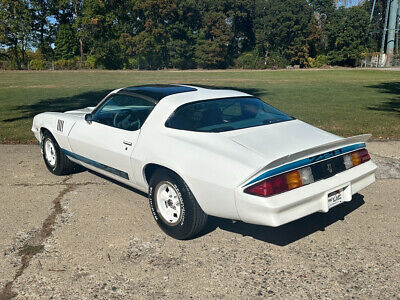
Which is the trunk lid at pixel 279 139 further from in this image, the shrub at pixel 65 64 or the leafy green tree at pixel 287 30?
the shrub at pixel 65 64

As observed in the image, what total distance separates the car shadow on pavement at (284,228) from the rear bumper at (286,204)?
1.94 feet

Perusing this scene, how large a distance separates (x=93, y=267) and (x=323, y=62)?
6982 centimetres

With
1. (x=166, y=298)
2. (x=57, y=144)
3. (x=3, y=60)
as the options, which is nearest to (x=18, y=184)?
(x=57, y=144)

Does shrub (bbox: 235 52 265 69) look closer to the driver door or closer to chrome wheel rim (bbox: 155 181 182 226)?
the driver door

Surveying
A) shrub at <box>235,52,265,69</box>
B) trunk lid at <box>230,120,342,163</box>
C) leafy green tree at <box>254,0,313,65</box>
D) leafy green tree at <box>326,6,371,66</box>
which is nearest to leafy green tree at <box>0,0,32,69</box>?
shrub at <box>235,52,265,69</box>

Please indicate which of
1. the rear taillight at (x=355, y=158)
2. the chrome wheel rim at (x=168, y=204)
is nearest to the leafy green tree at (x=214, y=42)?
the rear taillight at (x=355, y=158)

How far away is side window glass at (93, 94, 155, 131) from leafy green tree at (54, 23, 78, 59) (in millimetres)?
73467

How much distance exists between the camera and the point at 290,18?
70938mm

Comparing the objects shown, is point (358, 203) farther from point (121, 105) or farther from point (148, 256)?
point (121, 105)

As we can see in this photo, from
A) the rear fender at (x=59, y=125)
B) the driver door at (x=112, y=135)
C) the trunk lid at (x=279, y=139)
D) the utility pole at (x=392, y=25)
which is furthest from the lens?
the utility pole at (x=392, y=25)

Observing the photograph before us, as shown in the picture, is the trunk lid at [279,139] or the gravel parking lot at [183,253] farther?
the trunk lid at [279,139]

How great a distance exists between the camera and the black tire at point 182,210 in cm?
373

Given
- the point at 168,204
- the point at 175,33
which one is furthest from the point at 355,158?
the point at 175,33

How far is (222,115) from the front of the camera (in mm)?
4383
